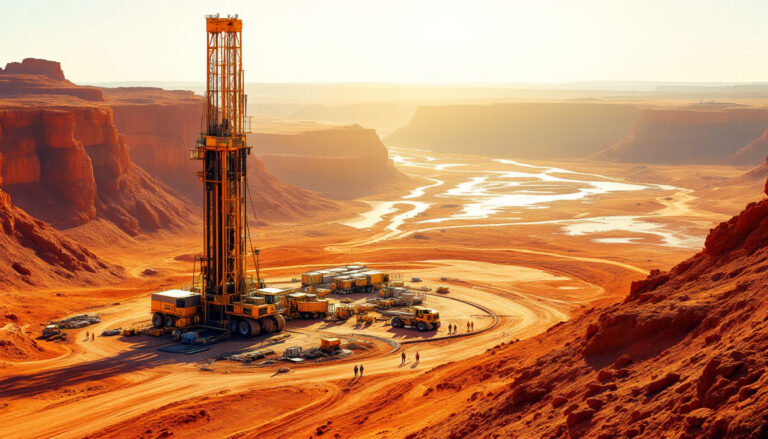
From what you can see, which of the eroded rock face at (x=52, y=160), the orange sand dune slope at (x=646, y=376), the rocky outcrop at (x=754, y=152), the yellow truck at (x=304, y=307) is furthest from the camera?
the rocky outcrop at (x=754, y=152)

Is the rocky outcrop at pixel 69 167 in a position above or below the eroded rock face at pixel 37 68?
below

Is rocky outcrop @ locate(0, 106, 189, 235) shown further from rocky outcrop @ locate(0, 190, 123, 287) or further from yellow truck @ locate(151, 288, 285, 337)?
yellow truck @ locate(151, 288, 285, 337)

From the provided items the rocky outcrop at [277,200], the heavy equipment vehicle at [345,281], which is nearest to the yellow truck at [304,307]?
the heavy equipment vehicle at [345,281]

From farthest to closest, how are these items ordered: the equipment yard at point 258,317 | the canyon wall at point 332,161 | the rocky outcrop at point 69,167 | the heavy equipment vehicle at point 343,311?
the canyon wall at point 332,161 → the rocky outcrop at point 69,167 → the heavy equipment vehicle at point 343,311 → the equipment yard at point 258,317

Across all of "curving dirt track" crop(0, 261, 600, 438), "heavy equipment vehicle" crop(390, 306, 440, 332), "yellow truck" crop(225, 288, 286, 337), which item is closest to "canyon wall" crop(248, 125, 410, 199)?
"heavy equipment vehicle" crop(390, 306, 440, 332)

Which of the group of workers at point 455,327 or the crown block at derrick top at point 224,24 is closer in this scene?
the crown block at derrick top at point 224,24

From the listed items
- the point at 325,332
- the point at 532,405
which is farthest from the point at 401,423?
the point at 325,332

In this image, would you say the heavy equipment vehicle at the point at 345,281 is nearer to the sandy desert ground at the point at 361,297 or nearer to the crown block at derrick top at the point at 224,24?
the sandy desert ground at the point at 361,297

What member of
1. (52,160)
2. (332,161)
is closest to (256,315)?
(52,160)

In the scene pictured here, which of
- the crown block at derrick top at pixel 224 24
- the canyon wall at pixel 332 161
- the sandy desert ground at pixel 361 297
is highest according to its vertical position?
the crown block at derrick top at pixel 224 24
